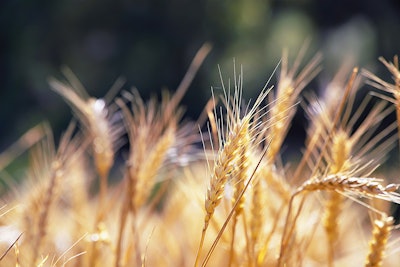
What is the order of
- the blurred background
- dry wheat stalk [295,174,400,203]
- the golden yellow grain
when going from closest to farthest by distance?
dry wheat stalk [295,174,400,203]
the golden yellow grain
the blurred background

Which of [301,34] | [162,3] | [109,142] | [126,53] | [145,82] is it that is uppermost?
[162,3]

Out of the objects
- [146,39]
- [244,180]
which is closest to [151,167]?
[244,180]

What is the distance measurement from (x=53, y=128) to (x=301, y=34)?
2032 millimetres

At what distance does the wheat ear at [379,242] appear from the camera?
0.63 m

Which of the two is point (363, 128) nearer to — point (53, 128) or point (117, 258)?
point (117, 258)

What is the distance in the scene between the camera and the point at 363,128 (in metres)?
0.78

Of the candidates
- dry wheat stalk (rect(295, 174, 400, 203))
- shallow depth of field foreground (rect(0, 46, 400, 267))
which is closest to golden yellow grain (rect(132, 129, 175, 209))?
shallow depth of field foreground (rect(0, 46, 400, 267))

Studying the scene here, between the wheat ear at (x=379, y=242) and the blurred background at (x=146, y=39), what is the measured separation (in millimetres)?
3704

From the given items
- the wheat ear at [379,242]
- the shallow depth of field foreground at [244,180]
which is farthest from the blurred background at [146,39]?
the wheat ear at [379,242]

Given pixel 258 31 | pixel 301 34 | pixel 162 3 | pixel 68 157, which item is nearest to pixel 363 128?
pixel 68 157

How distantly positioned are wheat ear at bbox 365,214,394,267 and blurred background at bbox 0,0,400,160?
3704 millimetres

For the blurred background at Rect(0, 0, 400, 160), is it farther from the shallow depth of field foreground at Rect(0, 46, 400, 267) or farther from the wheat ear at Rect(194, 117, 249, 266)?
the wheat ear at Rect(194, 117, 249, 266)

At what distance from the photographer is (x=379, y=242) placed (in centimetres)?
63

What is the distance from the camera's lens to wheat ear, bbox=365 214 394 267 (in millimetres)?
630
